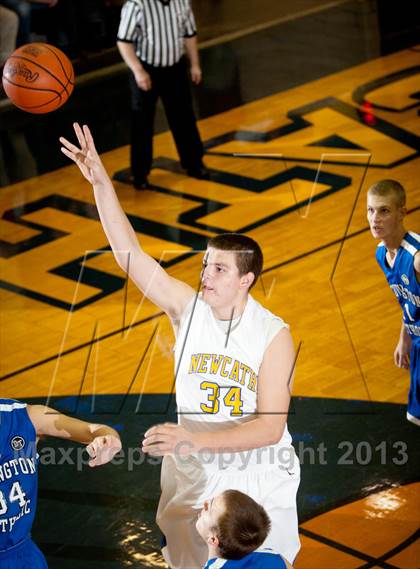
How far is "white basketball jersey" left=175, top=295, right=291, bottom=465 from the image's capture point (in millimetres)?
4867

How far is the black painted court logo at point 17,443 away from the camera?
4.57 metres

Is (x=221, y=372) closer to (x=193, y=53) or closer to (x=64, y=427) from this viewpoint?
(x=64, y=427)

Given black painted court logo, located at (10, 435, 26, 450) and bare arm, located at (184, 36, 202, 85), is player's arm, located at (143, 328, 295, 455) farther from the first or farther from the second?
bare arm, located at (184, 36, 202, 85)

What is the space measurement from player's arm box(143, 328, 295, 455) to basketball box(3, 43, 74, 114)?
2.71 meters

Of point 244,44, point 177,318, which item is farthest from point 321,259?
point 244,44

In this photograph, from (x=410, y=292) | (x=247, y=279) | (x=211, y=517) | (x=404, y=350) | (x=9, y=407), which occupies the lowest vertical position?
(x=404, y=350)

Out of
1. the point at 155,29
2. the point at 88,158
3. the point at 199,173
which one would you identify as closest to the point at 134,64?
the point at 155,29

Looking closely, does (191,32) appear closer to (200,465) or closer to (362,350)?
(362,350)

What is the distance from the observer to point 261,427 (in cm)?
466

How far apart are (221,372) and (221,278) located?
1.25 ft

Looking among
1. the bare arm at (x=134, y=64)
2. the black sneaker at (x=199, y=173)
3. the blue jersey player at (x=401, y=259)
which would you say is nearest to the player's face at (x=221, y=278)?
the blue jersey player at (x=401, y=259)

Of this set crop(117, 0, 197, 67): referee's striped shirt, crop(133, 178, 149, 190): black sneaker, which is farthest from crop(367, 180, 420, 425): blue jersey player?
crop(133, 178, 149, 190): black sneaker

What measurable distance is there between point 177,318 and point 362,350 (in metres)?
3.21

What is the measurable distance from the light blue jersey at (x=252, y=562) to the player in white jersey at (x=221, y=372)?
1.57 feet
